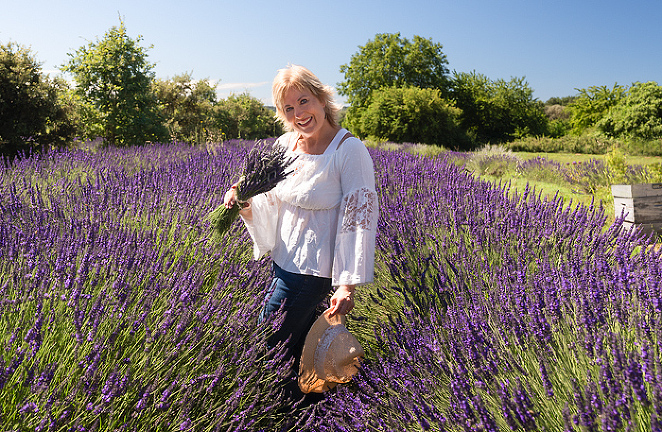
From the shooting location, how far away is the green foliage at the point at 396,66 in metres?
29.8

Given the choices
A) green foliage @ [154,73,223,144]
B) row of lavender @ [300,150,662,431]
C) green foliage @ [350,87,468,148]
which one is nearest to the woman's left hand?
row of lavender @ [300,150,662,431]

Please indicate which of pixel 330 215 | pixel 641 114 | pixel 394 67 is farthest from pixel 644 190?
pixel 394 67

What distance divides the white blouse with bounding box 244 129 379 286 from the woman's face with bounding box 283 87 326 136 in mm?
111

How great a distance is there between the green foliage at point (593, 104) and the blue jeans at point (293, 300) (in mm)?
33072

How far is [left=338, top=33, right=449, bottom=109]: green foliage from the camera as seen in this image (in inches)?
1172

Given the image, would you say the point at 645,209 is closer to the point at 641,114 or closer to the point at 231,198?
the point at 231,198

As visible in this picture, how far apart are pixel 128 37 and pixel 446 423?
10489mm

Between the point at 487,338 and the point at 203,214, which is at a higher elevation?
the point at 203,214

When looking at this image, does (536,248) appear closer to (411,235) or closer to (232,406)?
(411,235)

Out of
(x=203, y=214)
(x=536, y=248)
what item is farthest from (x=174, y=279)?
(x=536, y=248)

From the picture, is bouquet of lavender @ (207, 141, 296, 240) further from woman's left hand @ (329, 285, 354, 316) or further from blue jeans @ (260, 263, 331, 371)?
woman's left hand @ (329, 285, 354, 316)

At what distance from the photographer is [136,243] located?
2098mm

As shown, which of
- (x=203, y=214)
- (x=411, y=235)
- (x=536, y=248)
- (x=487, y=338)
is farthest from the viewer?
(x=203, y=214)

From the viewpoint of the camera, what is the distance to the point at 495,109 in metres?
30.1
